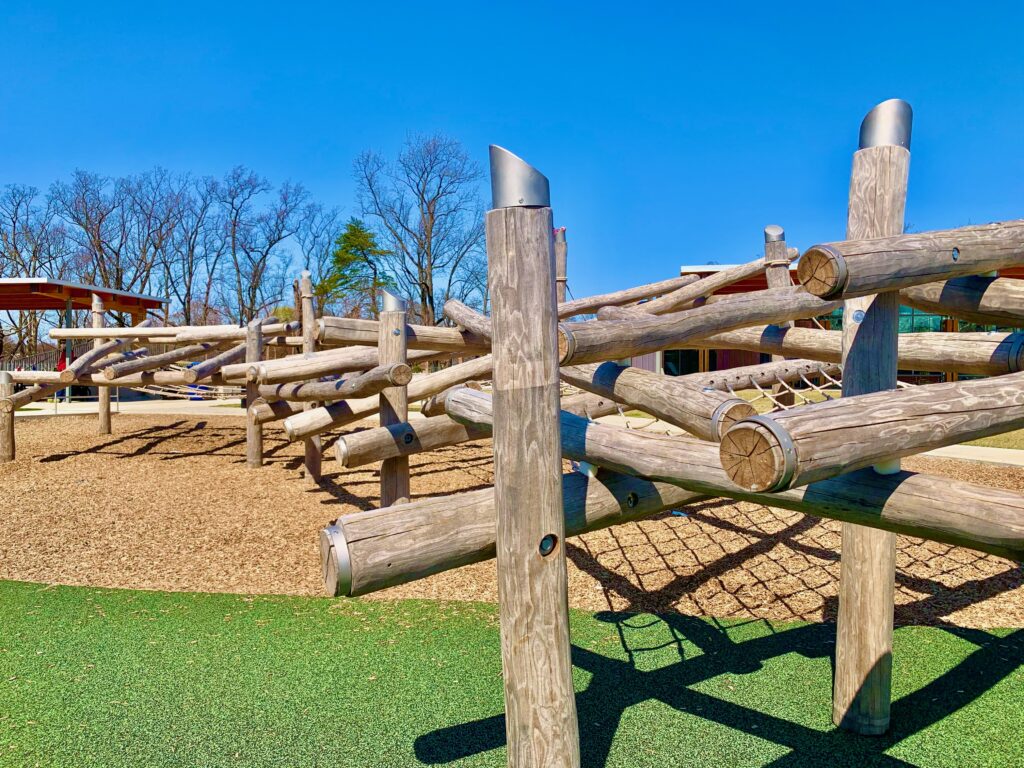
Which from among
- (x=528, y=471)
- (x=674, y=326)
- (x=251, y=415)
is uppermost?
(x=674, y=326)

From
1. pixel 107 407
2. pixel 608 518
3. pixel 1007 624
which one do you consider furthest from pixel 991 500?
pixel 107 407

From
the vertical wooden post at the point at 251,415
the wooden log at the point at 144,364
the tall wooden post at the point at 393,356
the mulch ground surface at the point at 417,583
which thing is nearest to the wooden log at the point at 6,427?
the mulch ground surface at the point at 417,583

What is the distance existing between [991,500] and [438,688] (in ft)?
9.00

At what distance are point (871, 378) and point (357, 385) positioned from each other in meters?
4.25

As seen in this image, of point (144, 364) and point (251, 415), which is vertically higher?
point (144, 364)

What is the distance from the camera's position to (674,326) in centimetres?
349

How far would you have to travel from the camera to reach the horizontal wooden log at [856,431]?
1.80m

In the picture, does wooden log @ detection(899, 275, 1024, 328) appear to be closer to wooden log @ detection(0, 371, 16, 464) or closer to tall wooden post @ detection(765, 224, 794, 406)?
tall wooden post @ detection(765, 224, 794, 406)

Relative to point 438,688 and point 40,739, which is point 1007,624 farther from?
point 40,739

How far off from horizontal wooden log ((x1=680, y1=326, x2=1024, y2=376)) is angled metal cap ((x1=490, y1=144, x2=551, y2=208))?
190 cm

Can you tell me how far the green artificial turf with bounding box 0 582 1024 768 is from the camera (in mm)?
3188

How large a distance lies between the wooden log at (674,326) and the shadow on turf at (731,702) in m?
1.76

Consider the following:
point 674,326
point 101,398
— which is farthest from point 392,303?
point 101,398

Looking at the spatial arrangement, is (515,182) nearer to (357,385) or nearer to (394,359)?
(394,359)
